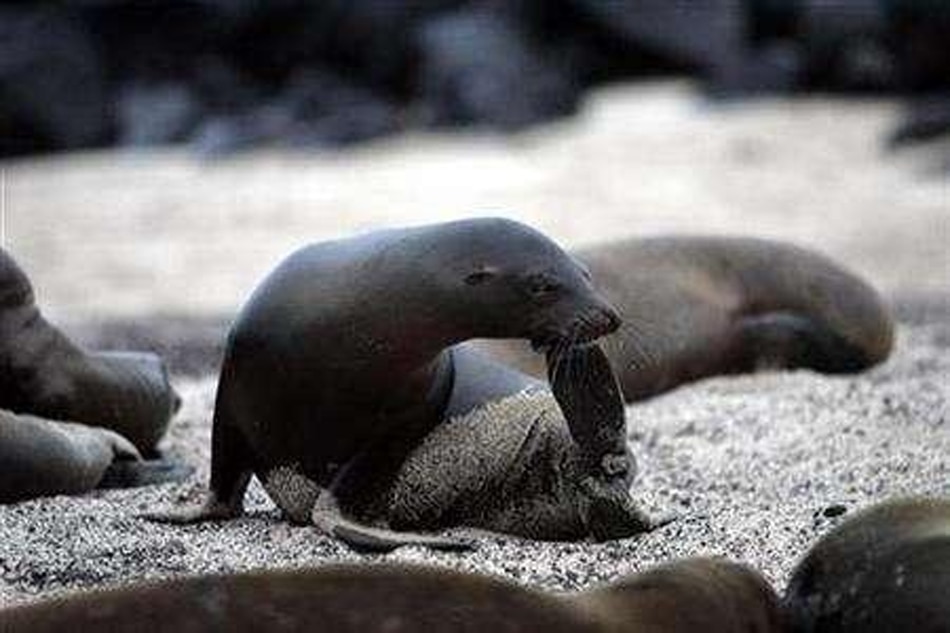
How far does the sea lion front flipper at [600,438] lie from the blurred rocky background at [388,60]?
1252cm

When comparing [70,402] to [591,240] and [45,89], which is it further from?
[45,89]

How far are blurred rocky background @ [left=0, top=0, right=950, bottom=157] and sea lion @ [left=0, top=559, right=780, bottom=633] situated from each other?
13919 millimetres

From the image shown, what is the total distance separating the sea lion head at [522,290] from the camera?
3996 mm

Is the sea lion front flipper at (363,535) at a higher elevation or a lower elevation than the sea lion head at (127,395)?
higher

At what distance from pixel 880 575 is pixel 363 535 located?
4.49ft

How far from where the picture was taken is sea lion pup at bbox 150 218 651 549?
13.2 ft

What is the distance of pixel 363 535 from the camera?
13.4ft

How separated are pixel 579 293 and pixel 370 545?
2.13 ft

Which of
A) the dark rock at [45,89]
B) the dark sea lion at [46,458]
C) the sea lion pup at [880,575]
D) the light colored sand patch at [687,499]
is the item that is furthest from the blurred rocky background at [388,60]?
the sea lion pup at [880,575]

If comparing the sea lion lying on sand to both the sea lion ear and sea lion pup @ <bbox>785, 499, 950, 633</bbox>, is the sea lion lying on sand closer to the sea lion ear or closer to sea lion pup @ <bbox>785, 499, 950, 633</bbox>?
the sea lion ear

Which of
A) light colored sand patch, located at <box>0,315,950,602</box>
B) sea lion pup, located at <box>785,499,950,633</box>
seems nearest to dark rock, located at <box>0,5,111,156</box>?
light colored sand patch, located at <box>0,315,950,602</box>

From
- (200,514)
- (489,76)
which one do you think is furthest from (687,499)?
(489,76)

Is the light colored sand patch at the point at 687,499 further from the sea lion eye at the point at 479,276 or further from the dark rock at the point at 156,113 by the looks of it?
the dark rock at the point at 156,113

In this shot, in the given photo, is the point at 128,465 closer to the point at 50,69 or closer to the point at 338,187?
the point at 338,187
